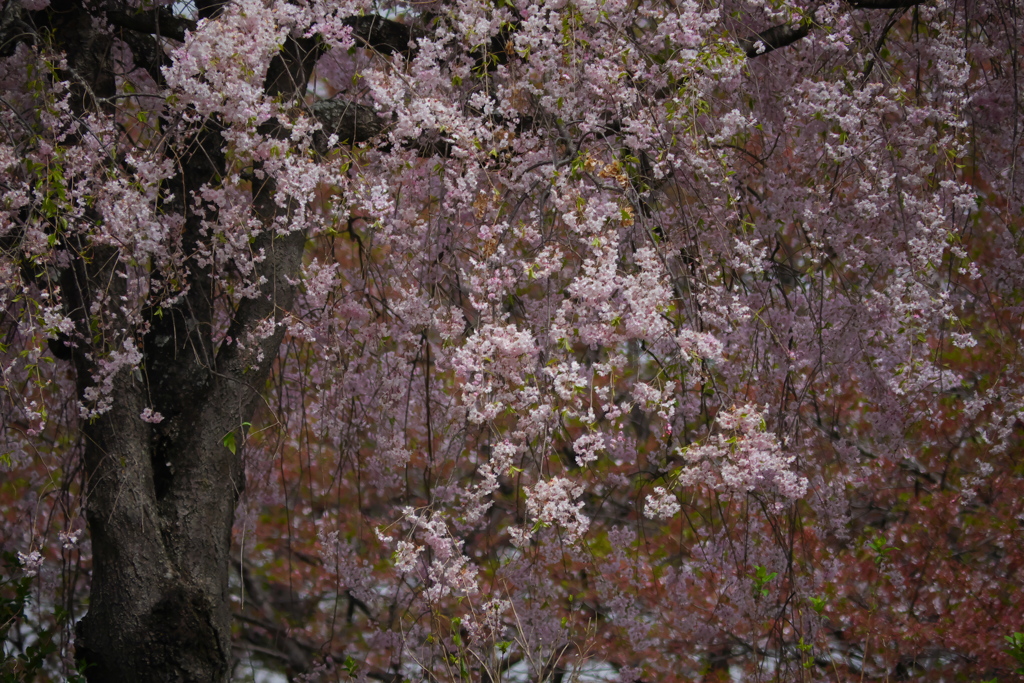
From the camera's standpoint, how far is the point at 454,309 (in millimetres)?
3023

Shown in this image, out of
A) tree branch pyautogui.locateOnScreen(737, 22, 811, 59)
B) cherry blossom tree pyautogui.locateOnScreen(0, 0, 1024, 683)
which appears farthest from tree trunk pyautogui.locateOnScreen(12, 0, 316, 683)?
tree branch pyautogui.locateOnScreen(737, 22, 811, 59)

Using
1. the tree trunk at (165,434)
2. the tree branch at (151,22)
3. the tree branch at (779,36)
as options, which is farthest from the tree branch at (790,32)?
the tree branch at (151,22)

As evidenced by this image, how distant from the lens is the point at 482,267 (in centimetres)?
285

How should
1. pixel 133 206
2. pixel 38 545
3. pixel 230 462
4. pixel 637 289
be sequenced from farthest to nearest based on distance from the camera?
pixel 230 462 → pixel 38 545 → pixel 133 206 → pixel 637 289

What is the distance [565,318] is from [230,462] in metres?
1.66

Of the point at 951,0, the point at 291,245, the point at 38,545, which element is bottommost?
the point at 38,545

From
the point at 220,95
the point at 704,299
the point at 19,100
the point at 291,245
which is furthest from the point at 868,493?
the point at 19,100

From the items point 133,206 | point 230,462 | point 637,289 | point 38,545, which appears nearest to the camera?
point 637,289

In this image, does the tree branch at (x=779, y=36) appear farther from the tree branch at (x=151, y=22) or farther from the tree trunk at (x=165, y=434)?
the tree branch at (x=151, y=22)

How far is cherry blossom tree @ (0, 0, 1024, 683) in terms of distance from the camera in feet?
9.41

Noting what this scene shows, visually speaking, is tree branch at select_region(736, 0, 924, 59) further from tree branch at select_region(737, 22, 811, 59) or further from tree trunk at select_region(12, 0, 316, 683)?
tree trunk at select_region(12, 0, 316, 683)

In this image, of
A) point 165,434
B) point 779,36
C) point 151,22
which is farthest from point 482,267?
point 151,22

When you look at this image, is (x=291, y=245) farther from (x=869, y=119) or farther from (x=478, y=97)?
(x=869, y=119)

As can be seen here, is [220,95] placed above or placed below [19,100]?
below
